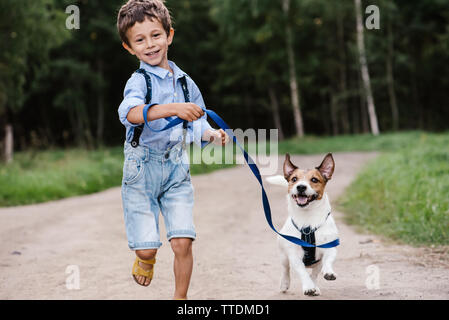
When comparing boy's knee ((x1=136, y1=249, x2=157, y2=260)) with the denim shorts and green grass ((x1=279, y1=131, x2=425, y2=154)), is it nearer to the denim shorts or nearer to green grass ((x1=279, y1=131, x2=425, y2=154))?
the denim shorts

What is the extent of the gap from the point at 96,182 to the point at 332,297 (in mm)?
8862

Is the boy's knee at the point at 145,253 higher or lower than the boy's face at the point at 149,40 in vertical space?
lower

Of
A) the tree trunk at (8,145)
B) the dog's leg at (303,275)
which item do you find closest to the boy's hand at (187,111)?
the dog's leg at (303,275)

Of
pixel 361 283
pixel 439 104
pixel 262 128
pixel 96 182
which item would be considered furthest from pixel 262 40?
pixel 361 283

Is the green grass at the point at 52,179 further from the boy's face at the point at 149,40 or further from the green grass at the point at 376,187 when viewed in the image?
the boy's face at the point at 149,40

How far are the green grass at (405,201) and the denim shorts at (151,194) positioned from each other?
10.9ft

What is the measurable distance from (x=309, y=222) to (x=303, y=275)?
0.38 metres

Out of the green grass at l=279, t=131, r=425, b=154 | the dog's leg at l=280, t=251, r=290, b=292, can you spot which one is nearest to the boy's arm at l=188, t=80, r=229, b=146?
the dog's leg at l=280, t=251, r=290, b=292

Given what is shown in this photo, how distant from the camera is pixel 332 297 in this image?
3.64 meters

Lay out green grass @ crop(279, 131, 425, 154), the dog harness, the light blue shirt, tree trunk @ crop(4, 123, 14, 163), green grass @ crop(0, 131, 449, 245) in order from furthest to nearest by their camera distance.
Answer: green grass @ crop(279, 131, 425, 154) < tree trunk @ crop(4, 123, 14, 163) < green grass @ crop(0, 131, 449, 245) < the dog harness < the light blue shirt

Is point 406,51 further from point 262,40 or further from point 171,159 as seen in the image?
point 171,159

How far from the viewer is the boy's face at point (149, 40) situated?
331 centimetres

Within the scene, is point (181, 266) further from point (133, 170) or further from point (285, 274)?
point (285, 274)

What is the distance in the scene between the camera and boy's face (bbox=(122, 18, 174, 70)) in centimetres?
331
